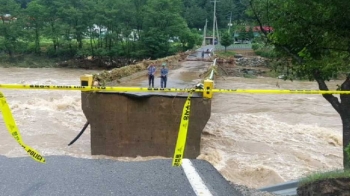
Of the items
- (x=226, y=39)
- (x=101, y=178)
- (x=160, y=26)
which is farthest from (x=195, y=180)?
(x=226, y=39)

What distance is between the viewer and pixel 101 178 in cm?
625

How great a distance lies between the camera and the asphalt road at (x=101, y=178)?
5605 millimetres

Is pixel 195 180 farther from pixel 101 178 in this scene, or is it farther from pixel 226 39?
pixel 226 39

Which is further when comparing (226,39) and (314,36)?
(226,39)

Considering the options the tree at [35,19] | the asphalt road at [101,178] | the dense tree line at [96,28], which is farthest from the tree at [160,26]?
the asphalt road at [101,178]

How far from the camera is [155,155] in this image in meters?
9.55

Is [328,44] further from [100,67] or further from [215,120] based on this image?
[100,67]

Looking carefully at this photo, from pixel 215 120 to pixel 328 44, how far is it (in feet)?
40.3

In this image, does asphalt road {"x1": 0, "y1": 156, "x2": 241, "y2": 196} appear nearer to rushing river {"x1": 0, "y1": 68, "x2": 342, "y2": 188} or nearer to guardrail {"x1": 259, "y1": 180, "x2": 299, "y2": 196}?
guardrail {"x1": 259, "y1": 180, "x2": 299, "y2": 196}

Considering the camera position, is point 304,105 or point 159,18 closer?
point 304,105

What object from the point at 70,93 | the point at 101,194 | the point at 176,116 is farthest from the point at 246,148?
the point at 70,93

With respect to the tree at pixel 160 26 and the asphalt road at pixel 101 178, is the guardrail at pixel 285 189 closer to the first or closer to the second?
the asphalt road at pixel 101 178

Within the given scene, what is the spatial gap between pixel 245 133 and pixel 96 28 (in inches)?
2327

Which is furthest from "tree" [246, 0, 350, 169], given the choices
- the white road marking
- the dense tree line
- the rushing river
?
the dense tree line
